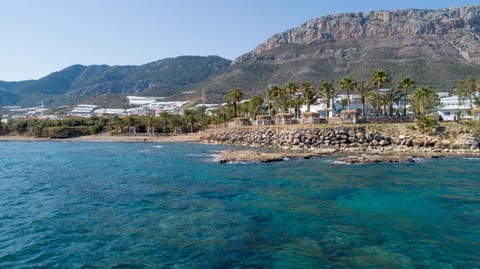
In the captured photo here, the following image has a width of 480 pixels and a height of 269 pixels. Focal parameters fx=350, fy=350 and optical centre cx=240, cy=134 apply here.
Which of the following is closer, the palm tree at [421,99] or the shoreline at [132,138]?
the palm tree at [421,99]

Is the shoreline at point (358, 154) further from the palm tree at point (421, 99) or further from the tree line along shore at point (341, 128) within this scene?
the palm tree at point (421, 99)

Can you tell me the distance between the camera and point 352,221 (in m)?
18.3

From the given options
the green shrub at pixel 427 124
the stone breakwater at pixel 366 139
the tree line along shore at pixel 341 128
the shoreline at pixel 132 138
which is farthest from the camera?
the shoreline at pixel 132 138

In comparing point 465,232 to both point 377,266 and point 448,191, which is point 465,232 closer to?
point 377,266

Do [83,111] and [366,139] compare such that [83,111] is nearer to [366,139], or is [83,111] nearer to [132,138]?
[132,138]

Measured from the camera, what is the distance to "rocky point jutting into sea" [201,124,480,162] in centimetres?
4819

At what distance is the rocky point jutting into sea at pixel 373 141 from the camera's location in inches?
1897

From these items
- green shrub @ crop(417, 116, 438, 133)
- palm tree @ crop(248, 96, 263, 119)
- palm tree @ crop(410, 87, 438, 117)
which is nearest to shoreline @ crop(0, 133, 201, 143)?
palm tree @ crop(248, 96, 263, 119)

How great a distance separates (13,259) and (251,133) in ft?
197

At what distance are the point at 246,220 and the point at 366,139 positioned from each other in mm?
40961

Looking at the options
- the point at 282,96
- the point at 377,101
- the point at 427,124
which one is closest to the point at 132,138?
the point at 282,96

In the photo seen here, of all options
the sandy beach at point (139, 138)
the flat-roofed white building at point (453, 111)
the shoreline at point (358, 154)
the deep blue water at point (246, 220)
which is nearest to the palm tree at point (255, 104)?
the sandy beach at point (139, 138)

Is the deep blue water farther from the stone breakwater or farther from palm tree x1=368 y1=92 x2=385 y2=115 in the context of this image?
palm tree x1=368 y1=92 x2=385 y2=115

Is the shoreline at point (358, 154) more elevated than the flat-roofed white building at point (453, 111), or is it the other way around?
the flat-roofed white building at point (453, 111)
